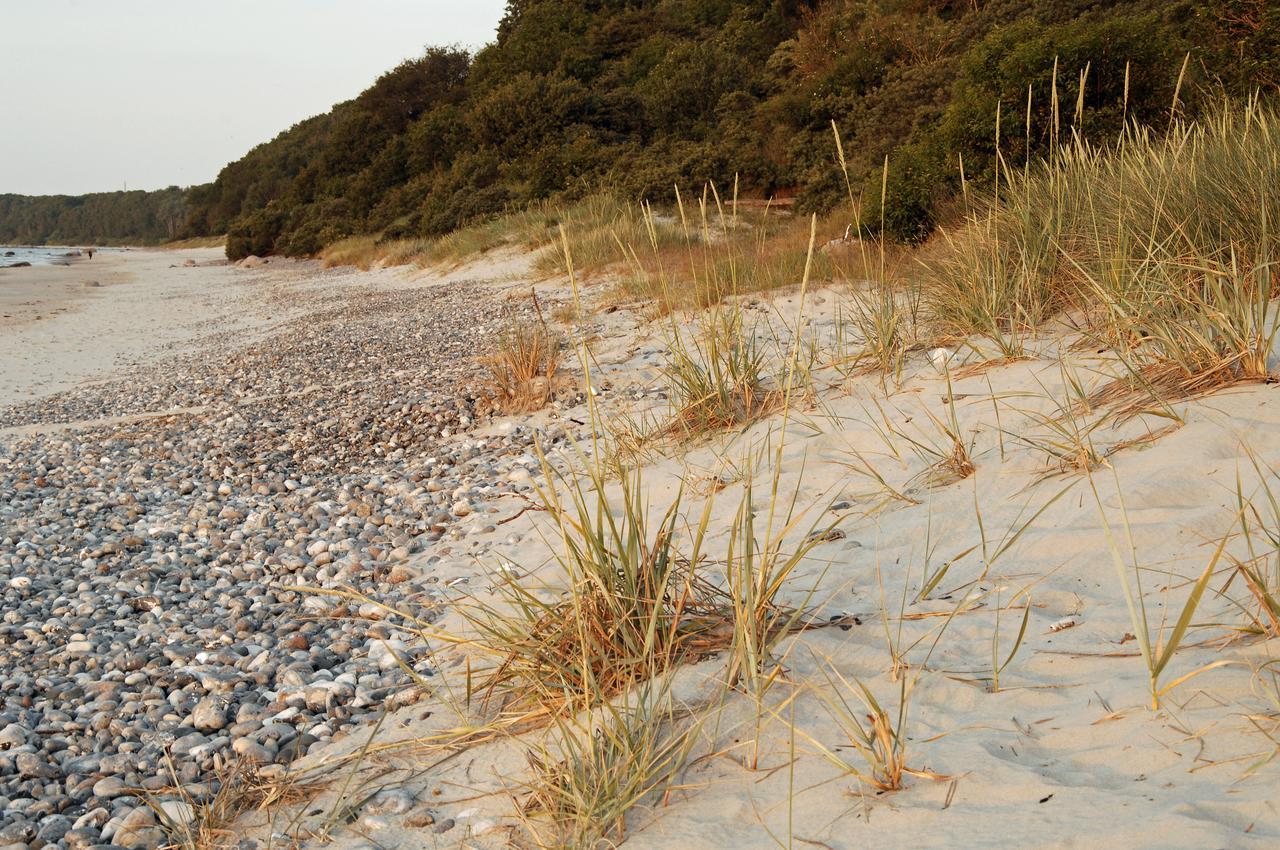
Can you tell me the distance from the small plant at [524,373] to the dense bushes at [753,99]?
3633 mm

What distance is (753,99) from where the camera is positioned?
24141 millimetres

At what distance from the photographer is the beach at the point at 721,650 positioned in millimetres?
1663

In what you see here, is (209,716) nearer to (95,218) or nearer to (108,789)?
(108,789)

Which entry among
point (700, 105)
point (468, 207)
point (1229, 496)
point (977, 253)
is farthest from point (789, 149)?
point (1229, 496)

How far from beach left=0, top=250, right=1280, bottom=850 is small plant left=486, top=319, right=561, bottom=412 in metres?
0.21

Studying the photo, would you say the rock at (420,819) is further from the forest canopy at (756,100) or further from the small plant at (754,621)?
the forest canopy at (756,100)

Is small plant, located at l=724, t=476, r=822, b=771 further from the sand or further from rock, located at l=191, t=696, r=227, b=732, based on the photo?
the sand

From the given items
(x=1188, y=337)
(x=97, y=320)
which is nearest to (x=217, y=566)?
(x=1188, y=337)

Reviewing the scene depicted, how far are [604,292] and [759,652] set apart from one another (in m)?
7.90

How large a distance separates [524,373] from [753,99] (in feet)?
66.8

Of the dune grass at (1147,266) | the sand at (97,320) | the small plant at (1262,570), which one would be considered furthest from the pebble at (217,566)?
the sand at (97,320)

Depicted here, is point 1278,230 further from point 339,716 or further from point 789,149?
point 789,149

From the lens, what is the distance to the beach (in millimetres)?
1663

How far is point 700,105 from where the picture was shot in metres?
25.1
